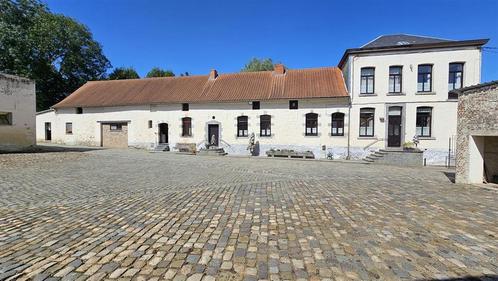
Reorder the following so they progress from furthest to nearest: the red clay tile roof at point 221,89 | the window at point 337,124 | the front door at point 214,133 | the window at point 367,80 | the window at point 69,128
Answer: the window at point 69,128
the front door at point 214,133
the red clay tile roof at point 221,89
the window at point 337,124
the window at point 367,80

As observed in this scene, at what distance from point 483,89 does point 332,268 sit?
8.64 metres

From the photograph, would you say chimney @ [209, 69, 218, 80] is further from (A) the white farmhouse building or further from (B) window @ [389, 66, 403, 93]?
(B) window @ [389, 66, 403, 93]

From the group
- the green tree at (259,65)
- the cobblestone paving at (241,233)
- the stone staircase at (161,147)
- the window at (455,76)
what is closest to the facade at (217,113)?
the stone staircase at (161,147)

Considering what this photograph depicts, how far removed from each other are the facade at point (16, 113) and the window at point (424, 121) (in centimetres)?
2568

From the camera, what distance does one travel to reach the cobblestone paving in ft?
9.00

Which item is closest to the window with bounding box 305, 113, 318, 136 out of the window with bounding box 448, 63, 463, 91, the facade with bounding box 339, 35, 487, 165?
the facade with bounding box 339, 35, 487, 165

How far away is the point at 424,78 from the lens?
1602cm

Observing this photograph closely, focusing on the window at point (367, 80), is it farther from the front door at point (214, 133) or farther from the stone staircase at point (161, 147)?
the stone staircase at point (161, 147)

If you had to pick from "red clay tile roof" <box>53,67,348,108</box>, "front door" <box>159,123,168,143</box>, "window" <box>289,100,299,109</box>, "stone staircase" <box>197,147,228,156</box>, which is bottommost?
"stone staircase" <box>197,147,228,156</box>

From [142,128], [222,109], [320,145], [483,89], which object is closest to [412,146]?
[320,145]

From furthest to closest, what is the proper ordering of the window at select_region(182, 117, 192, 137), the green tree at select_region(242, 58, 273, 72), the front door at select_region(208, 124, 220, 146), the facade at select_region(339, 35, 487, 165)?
the green tree at select_region(242, 58, 273, 72) → the window at select_region(182, 117, 192, 137) → the front door at select_region(208, 124, 220, 146) → the facade at select_region(339, 35, 487, 165)

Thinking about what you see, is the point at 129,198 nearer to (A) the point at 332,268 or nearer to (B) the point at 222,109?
(A) the point at 332,268

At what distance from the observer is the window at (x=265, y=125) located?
18538 millimetres

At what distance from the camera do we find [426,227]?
13.3ft
